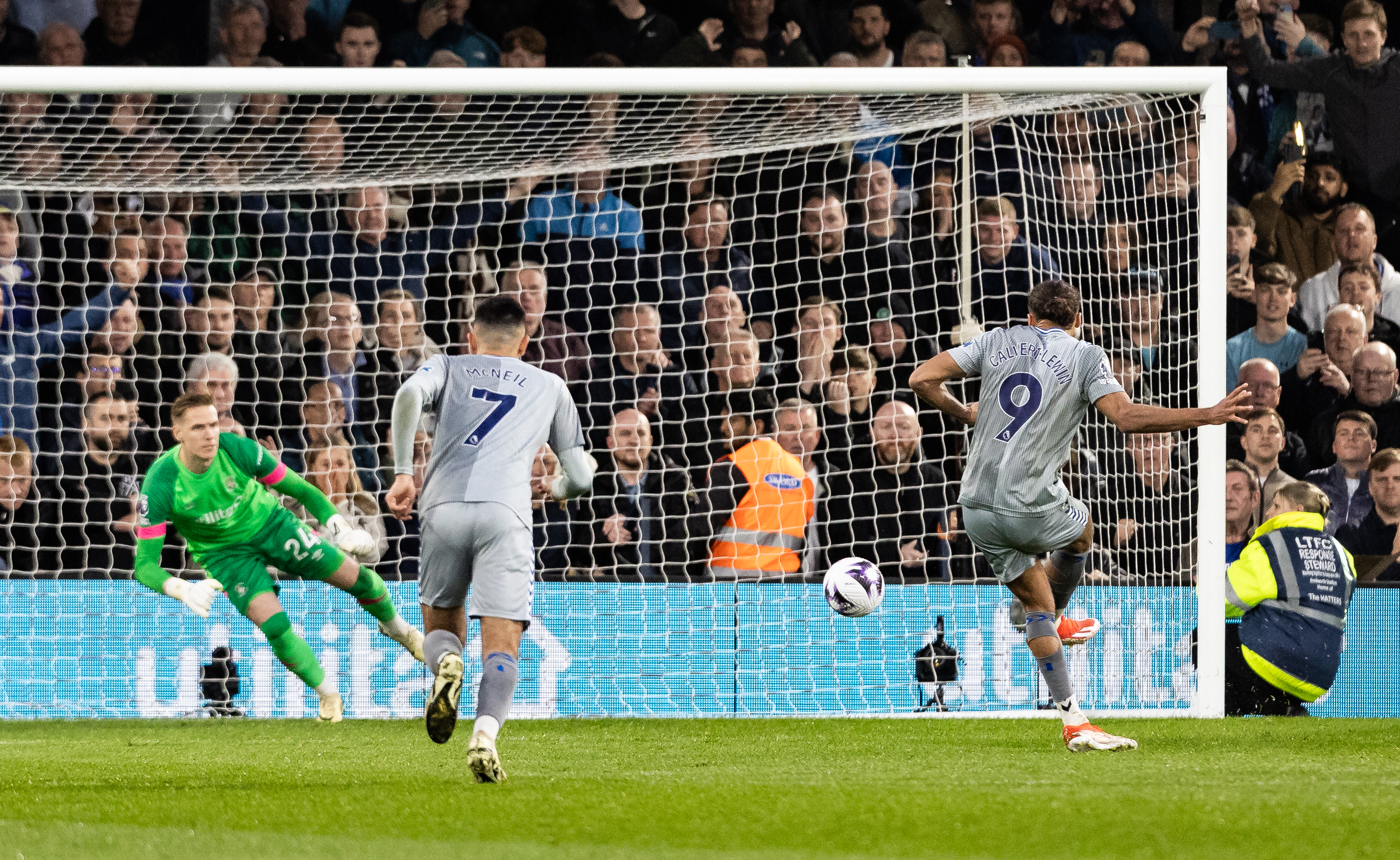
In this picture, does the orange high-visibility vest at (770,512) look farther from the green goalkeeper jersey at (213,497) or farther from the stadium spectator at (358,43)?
the stadium spectator at (358,43)

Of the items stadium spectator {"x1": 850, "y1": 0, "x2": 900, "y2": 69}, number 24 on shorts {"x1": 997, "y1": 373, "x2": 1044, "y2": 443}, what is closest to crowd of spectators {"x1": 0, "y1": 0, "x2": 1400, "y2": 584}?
stadium spectator {"x1": 850, "y1": 0, "x2": 900, "y2": 69}

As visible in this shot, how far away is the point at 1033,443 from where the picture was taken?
5.89 metres

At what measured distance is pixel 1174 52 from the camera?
1088 centimetres

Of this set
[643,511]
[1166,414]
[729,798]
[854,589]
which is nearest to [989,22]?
[643,511]

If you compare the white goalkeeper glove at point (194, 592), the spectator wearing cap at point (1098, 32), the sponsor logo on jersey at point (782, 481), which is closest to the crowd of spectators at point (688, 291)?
the sponsor logo on jersey at point (782, 481)

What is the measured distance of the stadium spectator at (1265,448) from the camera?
9.02 meters

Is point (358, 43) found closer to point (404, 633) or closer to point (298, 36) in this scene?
point (298, 36)

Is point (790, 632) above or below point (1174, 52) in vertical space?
below

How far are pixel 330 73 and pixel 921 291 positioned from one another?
12.3 feet

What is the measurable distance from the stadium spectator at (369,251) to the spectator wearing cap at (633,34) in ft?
6.29

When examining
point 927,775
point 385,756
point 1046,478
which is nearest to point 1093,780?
point 927,775

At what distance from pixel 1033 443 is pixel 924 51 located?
5.15 m

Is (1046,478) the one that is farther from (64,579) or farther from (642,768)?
(64,579)

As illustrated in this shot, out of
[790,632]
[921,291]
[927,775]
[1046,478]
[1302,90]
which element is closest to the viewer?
[927,775]
